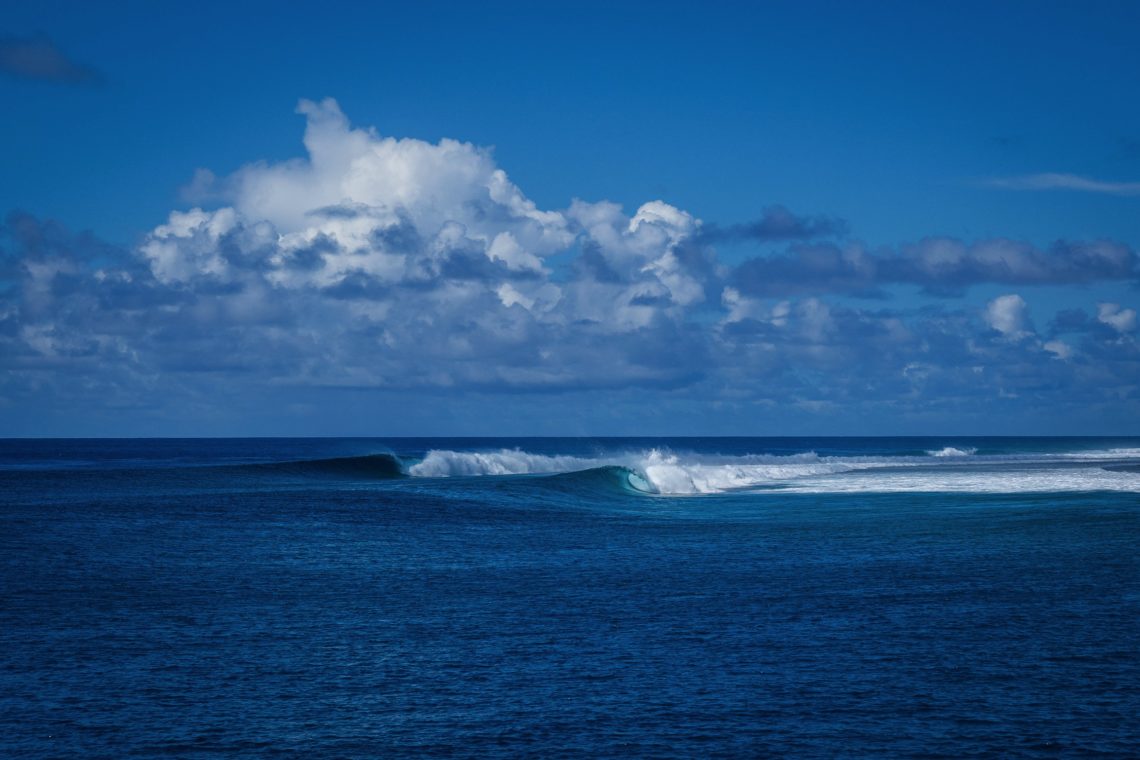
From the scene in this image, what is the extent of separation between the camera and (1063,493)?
51.6 m

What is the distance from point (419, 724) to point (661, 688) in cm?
360

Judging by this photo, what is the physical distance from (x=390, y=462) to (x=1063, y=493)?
50.4m

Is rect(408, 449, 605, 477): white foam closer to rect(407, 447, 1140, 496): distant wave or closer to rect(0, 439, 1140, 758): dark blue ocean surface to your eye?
rect(407, 447, 1140, 496): distant wave

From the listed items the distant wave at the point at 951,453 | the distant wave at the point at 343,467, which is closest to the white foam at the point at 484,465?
the distant wave at the point at 343,467

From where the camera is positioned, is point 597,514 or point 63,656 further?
point 597,514

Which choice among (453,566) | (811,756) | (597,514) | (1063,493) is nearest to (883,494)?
(1063,493)

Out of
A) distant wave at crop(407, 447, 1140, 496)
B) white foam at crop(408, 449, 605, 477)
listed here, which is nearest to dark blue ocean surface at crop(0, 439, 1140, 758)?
distant wave at crop(407, 447, 1140, 496)

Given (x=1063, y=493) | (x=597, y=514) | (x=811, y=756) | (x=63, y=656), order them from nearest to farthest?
(x=811, y=756) < (x=63, y=656) < (x=597, y=514) < (x=1063, y=493)

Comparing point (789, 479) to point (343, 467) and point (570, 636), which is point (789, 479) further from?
point (570, 636)

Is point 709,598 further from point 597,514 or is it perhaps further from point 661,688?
point 597,514

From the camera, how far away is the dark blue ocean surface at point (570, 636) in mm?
13961

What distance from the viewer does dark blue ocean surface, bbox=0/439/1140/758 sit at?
550 inches

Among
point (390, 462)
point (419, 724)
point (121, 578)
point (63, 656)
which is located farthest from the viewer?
point (390, 462)

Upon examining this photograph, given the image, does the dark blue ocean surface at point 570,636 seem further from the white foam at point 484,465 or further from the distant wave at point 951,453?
the distant wave at point 951,453
